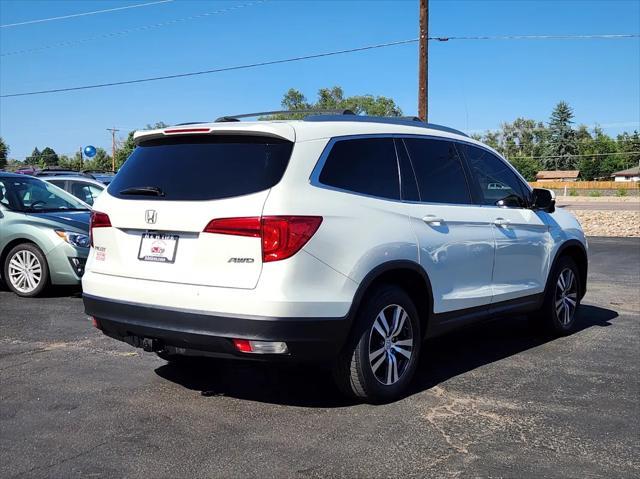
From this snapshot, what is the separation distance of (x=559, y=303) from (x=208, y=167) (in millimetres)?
4166

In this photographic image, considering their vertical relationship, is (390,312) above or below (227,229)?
below

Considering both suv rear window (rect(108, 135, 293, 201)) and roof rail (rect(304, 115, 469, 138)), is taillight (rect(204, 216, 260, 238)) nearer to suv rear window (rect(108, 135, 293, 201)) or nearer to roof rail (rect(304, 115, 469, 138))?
suv rear window (rect(108, 135, 293, 201))

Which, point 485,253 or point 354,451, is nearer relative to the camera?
point 354,451

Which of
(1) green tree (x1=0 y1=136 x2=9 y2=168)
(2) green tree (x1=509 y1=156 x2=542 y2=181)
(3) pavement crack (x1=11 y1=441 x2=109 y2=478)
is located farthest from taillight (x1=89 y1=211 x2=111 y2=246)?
(2) green tree (x1=509 y1=156 x2=542 y2=181)

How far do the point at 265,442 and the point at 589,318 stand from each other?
17.4 feet

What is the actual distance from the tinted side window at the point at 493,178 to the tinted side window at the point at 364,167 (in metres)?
1.15

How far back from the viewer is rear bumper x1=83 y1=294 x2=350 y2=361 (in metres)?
3.79

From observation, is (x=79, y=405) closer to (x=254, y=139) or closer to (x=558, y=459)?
(x=254, y=139)

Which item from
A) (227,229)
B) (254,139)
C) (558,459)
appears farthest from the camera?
(254,139)

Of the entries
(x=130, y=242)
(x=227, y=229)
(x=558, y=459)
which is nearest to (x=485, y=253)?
(x=558, y=459)

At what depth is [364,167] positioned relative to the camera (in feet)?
14.7

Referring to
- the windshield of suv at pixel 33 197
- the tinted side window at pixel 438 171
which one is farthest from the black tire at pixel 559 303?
the windshield of suv at pixel 33 197

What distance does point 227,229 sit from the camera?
3.85 meters

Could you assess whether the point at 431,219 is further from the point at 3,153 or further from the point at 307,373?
the point at 3,153
